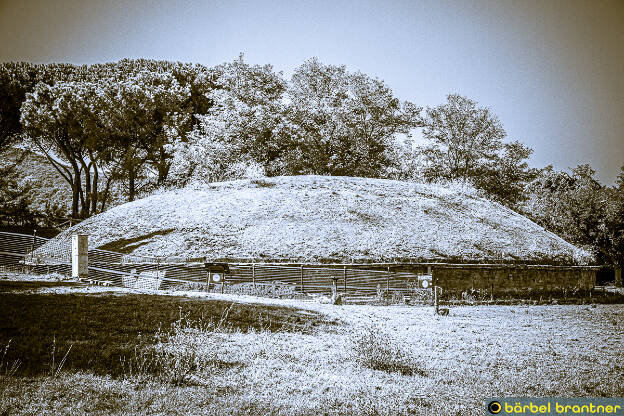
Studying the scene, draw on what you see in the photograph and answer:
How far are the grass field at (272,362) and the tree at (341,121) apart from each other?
2660 cm

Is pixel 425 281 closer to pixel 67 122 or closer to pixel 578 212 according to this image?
pixel 578 212

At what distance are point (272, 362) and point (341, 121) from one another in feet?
106

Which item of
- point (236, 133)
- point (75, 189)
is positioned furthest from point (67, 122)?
point (236, 133)

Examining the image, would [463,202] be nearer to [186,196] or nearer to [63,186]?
[186,196]

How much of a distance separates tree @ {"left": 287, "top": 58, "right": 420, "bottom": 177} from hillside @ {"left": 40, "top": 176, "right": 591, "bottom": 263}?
6.06 meters

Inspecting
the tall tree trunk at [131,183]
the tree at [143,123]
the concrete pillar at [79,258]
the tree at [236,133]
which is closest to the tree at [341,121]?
the tree at [236,133]

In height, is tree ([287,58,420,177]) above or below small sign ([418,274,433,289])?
above

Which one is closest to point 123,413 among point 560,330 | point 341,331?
point 341,331

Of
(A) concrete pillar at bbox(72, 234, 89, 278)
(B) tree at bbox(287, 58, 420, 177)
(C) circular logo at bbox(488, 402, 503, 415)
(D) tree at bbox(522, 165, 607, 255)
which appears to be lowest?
(C) circular logo at bbox(488, 402, 503, 415)

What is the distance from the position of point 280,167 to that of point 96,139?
13.0m

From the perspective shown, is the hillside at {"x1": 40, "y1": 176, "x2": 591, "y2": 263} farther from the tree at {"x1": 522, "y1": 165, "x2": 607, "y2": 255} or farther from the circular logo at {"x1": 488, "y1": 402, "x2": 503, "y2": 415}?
the circular logo at {"x1": 488, "y1": 402, "x2": 503, "y2": 415}

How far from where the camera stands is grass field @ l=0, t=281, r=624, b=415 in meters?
4.83

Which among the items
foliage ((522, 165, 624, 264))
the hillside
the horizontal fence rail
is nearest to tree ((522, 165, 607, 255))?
foliage ((522, 165, 624, 264))

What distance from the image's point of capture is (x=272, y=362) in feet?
21.1
